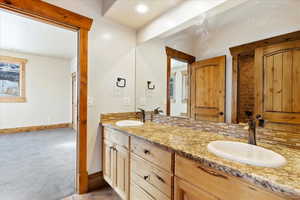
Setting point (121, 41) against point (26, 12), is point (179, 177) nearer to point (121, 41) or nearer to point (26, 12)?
point (121, 41)

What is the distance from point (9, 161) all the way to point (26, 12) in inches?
104

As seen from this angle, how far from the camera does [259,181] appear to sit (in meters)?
0.66

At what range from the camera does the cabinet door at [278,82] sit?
101 centimetres

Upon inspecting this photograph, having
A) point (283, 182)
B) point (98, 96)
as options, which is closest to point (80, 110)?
point (98, 96)

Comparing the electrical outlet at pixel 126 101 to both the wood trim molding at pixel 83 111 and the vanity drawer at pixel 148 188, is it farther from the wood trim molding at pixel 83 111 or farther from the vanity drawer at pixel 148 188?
the vanity drawer at pixel 148 188

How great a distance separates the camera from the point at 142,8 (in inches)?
74.0

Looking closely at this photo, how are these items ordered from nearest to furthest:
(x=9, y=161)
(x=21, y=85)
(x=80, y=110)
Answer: (x=80, y=110) < (x=9, y=161) < (x=21, y=85)

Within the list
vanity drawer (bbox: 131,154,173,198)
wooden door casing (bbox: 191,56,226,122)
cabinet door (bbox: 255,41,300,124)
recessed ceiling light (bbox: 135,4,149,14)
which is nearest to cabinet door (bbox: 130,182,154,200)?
vanity drawer (bbox: 131,154,173,198)

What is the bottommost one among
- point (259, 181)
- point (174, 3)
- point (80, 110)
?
point (259, 181)

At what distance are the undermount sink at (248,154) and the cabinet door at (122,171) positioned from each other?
3.03ft

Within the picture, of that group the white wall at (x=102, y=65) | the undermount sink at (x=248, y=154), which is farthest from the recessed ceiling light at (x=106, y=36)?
the undermount sink at (x=248, y=154)

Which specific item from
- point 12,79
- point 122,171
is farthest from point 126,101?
point 12,79

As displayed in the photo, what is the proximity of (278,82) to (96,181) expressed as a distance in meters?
2.21

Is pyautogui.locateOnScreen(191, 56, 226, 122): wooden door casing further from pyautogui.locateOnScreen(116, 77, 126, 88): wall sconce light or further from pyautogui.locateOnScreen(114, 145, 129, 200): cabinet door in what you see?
pyautogui.locateOnScreen(116, 77, 126, 88): wall sconce light
